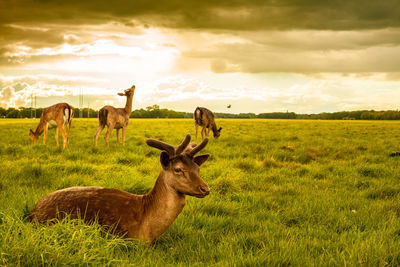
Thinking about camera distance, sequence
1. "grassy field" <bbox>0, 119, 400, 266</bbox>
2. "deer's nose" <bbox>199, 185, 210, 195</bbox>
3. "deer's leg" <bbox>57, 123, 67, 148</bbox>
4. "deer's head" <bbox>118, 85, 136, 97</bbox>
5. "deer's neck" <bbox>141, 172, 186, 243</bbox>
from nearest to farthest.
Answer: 1. "grassy field" <bbox>0, 119, 400, 266</bbox>
2. "deer's nose" <bbox>199, 185, 210, 195</bbox>
3. "deer's neck" <bbox>141, 172, 186, 243</bbox>
4. "deer's leg" <bbox>57, 123, 67, 148</bbox>
5. "deer's head" <bbox>118, 85, 136, 97</bbox>

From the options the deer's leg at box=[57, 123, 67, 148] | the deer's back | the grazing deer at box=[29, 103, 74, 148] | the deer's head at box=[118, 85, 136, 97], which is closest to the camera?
the deer's leg at box=[57, 123, 67, 148]

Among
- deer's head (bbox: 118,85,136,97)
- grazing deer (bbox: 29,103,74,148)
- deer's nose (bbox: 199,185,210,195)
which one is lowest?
deer's nose (bbox: 199,185,210,195)

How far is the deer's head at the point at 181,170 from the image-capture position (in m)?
3.42

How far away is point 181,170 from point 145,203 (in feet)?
2.42

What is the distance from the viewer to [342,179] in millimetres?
7805

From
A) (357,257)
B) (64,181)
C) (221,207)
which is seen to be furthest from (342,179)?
(64,181)

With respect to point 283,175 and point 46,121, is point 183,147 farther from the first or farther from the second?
point 46,121

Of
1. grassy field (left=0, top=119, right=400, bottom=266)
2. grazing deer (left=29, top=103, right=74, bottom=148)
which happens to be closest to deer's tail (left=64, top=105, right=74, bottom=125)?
grazing deer (left=29, top=103, right=74, bottom=148)

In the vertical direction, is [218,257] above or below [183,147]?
below

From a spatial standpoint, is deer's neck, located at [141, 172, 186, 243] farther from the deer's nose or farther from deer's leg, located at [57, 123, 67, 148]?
deer's leg, located at [57, 123, 67, 148]

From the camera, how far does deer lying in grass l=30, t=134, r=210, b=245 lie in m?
3.51

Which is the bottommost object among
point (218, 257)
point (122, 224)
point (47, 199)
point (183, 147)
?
point (218, 257)

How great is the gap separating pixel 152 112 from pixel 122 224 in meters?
98.3

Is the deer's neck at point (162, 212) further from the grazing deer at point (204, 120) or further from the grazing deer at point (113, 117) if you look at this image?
the grazing deer at point (204, 120)
